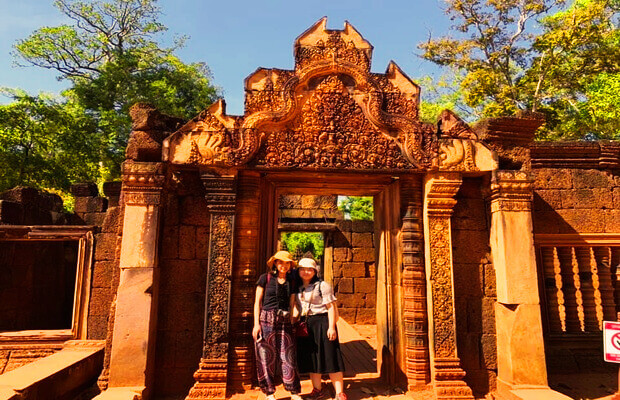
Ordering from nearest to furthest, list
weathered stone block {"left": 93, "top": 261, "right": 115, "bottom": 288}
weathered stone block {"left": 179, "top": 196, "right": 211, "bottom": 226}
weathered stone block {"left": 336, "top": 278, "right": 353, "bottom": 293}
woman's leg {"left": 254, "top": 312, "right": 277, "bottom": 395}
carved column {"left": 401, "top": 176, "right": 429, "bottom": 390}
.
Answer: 1. woman's leg {"left": 254, "top": 312, "right": 277, "bottom": 395}
2. carved column {"left": 401, "top": 176, "right": 429, "bottom": 390}
3. weathered stone block {"left": 179, "top": 196, "right": 211, "bottom": 226}
4. weathered stone block {"left": 93, "top": 261, "right": 115, "bottom": 288}
5. weathered stone block {"left": 336, "top": 278, "right": 353, "bottom": 293}

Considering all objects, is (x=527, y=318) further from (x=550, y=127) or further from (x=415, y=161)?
(x=550, y=127)

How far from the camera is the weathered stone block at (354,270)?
10.8 metres

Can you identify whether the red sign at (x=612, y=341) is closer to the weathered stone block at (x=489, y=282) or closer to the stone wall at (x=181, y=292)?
the weathered stone block at (x=489, y=282)

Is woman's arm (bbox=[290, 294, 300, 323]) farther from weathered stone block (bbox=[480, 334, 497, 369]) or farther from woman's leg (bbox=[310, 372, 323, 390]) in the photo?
weathered stone block (bbox=[480, 334, 497, 369])

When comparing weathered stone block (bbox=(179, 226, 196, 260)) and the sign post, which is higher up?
weathered stone block (bbox=(179, 226, 196, 260))

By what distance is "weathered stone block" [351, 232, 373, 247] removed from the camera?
1093 centimetres

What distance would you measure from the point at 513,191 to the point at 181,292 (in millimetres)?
4123

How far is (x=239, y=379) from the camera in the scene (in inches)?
165

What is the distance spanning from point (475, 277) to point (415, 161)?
163 cm

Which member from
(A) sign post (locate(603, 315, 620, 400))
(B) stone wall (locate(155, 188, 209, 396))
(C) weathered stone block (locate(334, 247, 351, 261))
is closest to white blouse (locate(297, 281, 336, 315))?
(B) stone wall (locate(155, 188, 209, 396))

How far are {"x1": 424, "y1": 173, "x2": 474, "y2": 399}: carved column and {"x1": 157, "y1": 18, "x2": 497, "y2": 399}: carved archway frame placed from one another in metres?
0.02

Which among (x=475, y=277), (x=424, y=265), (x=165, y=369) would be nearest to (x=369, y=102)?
(x=424, y=265)

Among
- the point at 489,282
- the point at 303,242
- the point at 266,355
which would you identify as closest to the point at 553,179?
the point at 489,282

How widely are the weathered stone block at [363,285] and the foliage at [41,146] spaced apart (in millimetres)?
10140
